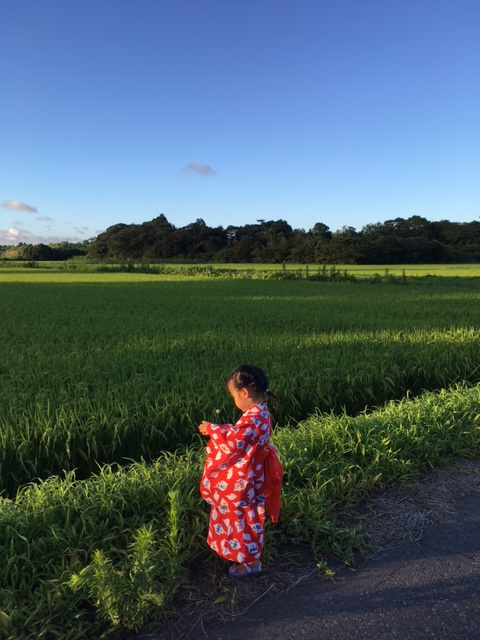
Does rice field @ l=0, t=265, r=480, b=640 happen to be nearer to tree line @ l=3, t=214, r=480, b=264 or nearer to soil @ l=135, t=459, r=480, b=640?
soil @ l=135, t=459, r=480, b=640

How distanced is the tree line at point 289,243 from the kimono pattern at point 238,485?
53.8m

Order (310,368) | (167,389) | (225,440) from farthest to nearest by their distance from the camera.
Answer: (310,368), (167,389), (225,440)

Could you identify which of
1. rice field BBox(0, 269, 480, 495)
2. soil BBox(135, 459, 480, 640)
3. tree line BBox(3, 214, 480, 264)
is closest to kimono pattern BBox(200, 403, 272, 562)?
soil BBox(135, 459, 480, 640)

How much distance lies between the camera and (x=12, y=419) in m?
3.65

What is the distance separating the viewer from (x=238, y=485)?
2148 mm

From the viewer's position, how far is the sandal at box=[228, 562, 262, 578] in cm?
213

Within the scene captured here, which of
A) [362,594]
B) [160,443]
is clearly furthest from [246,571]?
[160,443]

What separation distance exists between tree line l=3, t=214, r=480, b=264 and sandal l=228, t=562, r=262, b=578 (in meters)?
53.9

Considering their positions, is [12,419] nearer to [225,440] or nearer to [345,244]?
[225,440]

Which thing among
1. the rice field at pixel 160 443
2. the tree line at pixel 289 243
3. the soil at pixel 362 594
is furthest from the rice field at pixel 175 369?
the tree line at pixel 289 243

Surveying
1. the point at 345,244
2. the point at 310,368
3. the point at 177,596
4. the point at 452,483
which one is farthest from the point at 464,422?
the point at 345,244

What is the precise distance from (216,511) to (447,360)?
4883 millimetres

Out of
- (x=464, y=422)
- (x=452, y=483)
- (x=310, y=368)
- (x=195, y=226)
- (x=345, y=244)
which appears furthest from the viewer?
(x=195, y=226)

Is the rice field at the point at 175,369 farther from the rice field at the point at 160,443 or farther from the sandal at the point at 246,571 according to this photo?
the sandal at the point at 246,571
